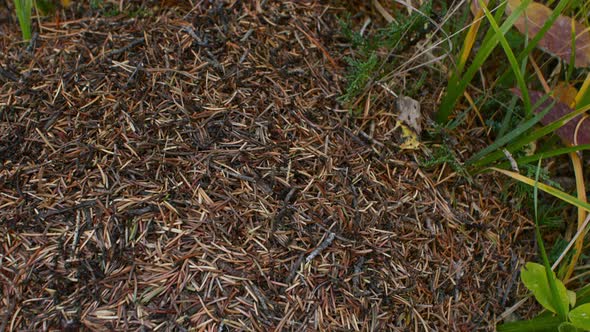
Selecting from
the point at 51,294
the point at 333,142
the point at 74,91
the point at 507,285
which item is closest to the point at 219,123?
the point at 333,142

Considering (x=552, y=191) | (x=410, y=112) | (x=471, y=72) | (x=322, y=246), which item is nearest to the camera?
(x=322, y=246)

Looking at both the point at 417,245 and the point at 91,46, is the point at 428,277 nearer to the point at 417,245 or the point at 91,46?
the point at 417,245

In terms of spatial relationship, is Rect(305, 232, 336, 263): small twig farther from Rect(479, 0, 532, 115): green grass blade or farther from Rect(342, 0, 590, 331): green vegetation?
Rect(479, 0, 532, 115): green grass blade

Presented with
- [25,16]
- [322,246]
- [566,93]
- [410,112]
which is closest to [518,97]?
[566,93]

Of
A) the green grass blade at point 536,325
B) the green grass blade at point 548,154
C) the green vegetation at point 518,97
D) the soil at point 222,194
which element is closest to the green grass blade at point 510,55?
the green vegetation at point 518,97

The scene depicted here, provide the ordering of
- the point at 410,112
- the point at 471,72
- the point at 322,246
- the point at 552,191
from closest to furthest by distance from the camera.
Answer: the point at 322,246, the point at 552,191, the point at 471,72, the point at 410,112

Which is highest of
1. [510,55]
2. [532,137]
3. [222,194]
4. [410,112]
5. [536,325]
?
[510,55]

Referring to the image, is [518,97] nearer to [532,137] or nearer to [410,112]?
[532,137]

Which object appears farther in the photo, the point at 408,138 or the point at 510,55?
the point at 408,138
